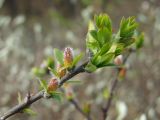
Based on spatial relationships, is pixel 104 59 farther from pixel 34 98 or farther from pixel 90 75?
pixel 90 75

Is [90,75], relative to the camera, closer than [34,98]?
No

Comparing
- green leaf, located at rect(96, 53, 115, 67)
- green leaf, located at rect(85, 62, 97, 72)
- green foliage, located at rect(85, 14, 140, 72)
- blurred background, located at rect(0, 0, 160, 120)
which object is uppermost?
green foliage, located at rect(85, 14, 140, 72)

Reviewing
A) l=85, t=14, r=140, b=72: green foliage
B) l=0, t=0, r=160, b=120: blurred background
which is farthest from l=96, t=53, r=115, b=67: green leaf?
l=0, t=0, r=160, b=120: blurred background

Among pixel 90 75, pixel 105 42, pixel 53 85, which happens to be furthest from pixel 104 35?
pixel 90 75

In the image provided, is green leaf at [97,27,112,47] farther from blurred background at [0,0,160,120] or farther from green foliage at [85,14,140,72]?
blurred background at [0,0,160,120]

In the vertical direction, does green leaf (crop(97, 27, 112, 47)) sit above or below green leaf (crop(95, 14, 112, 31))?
below

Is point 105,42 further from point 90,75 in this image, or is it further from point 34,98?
point 90,75

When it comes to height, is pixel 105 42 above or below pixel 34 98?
above

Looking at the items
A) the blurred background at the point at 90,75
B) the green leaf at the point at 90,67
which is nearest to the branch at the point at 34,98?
the green leaf at the point at 90,67

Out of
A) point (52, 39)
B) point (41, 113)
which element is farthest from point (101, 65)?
point (52, 39)

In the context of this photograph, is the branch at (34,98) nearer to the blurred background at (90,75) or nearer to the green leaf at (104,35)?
the green leaf at (104,35)

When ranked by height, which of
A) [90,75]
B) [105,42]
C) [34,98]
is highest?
[105,42]
